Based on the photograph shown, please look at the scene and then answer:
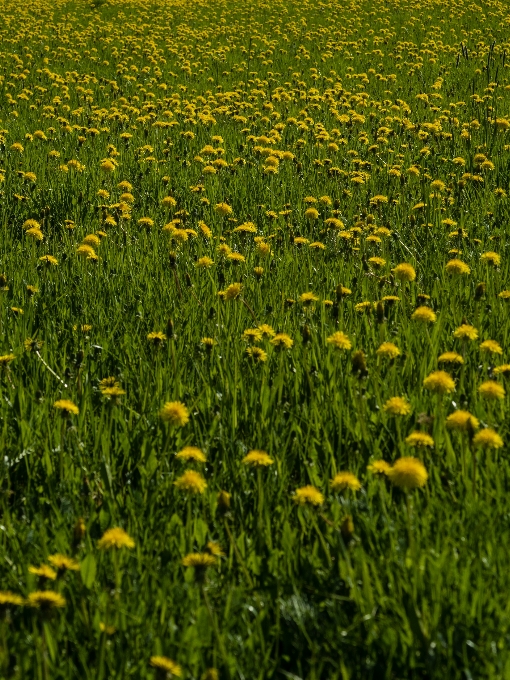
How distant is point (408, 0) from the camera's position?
1766 centimetres

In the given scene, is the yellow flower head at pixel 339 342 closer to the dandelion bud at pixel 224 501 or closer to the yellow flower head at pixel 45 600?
the dandelion bud at pixel 224 501

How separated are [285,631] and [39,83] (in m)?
9.75

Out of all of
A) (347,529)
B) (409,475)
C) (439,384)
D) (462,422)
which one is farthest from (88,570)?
(439,384)

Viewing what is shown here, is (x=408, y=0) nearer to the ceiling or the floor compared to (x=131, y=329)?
nearer to the ceiling

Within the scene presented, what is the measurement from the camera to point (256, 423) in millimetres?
2523

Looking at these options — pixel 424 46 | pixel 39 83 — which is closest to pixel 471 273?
pixel 39 83

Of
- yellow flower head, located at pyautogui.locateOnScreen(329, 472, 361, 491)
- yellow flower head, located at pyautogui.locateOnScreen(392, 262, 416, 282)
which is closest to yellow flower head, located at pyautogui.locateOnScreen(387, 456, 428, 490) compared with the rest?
yellow flower head, located at pyautogui.locateOnScreen(329, 472, 361, 491)

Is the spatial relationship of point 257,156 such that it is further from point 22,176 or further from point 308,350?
point 308,350

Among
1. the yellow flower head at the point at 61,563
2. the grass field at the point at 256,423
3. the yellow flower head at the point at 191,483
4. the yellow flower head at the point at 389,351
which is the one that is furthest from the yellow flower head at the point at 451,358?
the yellow flower head at the point at 61,563

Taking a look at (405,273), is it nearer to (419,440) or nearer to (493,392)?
(493,392)

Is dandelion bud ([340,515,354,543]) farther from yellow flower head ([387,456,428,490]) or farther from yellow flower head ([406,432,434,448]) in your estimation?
yellow flower head ([406,432,434,448])

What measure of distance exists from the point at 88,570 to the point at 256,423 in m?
0.82

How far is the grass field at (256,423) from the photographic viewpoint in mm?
1659

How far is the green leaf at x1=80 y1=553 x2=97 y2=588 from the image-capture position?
1838mm
